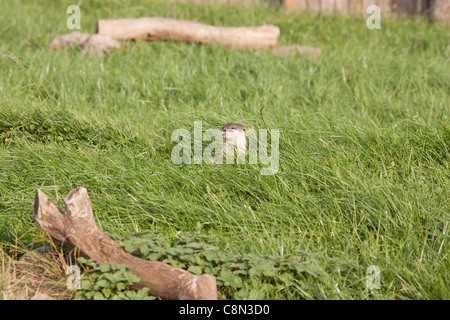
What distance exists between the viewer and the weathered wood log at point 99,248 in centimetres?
243

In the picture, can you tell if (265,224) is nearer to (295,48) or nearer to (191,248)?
(191,248)

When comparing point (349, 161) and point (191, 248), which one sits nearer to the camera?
point (191, 248)

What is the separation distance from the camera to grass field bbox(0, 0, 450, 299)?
2809 mm

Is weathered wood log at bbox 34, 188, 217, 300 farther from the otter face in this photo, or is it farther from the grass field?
the otter face

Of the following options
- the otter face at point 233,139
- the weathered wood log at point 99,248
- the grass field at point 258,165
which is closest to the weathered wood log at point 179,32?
the grass field at point 258,165

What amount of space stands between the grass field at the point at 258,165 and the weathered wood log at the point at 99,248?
23 cm

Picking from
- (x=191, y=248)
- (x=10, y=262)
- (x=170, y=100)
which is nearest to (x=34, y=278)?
(x=10, y=262)

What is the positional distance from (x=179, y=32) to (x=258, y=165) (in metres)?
3.86

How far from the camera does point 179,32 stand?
678 cm

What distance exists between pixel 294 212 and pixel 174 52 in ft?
13.1

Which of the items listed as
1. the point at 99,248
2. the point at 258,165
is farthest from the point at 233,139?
the point at 99,248

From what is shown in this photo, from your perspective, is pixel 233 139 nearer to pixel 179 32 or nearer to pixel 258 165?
pixel 258 165

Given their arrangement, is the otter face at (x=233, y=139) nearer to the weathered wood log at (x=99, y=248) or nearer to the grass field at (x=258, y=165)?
the grass field at (x=258, y=165)
